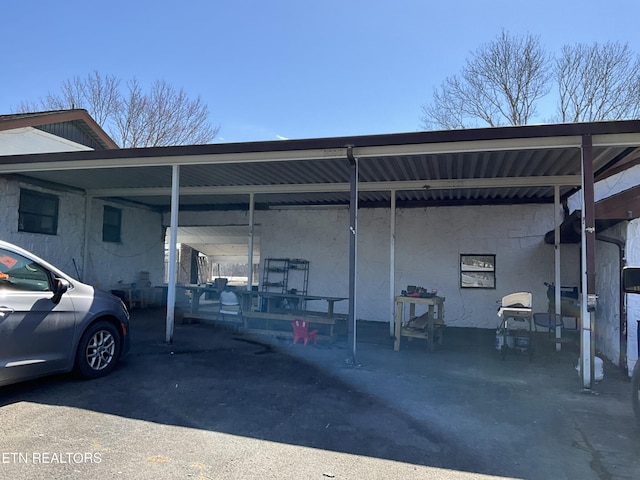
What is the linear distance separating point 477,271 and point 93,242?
33.3ft

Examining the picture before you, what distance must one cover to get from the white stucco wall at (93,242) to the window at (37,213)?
0.10 meters

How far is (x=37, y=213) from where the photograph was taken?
1049 centimetres

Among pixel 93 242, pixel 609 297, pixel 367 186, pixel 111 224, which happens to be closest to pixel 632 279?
pixel 609 297

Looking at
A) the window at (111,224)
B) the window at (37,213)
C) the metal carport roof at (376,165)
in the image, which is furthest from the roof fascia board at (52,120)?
the window at (111,224)

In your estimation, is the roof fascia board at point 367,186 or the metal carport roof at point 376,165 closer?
the metal carport roof at point 376,165

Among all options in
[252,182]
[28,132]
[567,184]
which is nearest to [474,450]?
[567,184]

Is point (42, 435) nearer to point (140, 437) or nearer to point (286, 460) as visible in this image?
point (140, 437)

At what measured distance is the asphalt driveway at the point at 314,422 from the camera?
3.47 metres

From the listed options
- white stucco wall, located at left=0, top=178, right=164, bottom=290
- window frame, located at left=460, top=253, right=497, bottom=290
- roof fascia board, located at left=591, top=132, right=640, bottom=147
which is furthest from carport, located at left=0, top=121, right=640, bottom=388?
window frame, located at left=460, top=253, right=497, bottom=290

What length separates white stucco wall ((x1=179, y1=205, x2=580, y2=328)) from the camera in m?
10.9

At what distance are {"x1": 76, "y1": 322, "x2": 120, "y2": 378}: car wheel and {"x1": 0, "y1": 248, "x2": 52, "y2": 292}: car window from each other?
2.63 ft

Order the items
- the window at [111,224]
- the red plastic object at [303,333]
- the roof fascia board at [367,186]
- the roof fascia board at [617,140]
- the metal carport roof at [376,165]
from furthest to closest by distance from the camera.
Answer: the window at [111,224], the roof fascia board at [367,186], the red plastic object at [303,333], the metal carport roof at [376,165], the roof fascia board at [617,140]

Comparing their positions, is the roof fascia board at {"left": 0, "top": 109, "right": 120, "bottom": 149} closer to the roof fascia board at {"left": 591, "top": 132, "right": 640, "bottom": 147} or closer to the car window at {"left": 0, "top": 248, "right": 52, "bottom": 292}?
the car window at {"left": 0, "top": 248, "right": 52, "bottom": 292}

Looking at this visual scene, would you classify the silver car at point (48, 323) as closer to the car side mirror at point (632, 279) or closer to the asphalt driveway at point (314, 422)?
the asphalt driveway at point (314, 422)
